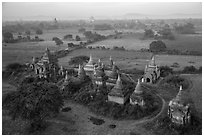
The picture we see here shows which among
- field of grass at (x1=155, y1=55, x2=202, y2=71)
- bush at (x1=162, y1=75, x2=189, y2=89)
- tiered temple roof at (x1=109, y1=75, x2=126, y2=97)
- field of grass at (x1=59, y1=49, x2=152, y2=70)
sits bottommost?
field of grass at (x1=59, y1=49, x2=152, y2=70)

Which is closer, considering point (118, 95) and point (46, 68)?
point (118, 95)

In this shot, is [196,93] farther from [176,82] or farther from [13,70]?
[13,70]

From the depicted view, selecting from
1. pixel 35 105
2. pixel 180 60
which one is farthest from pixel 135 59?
pixel 35 105

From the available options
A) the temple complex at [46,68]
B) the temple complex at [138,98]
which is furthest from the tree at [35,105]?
the temple complex at [46,68]

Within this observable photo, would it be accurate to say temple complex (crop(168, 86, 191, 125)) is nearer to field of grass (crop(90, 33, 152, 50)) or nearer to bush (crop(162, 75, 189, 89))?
bush (crop(162, 75, 189, 89))

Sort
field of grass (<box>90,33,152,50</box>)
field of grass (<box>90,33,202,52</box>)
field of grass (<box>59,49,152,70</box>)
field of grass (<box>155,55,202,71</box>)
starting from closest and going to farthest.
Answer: field of grass (<box>155,55,202,71</box>)
field of grass (<box>59,49,152,70</box>)
field of grass (<box>90,33,202,52</box>)
field of grass (<box>90,33,152,50</box>)

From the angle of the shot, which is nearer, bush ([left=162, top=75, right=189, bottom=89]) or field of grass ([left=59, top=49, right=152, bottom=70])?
bush ([left=162, top=75, right=189, bottom=89])

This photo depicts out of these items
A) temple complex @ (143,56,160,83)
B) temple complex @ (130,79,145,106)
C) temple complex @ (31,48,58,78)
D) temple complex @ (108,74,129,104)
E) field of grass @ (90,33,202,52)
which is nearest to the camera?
temple complex @ (130,79,145,106)

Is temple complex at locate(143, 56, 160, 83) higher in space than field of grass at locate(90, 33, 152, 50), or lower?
higher

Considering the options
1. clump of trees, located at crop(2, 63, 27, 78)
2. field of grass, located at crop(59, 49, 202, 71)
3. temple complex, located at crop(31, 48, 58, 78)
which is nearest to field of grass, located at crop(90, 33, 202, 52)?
field of grass, located at crop(59, 49, 202, 71)
